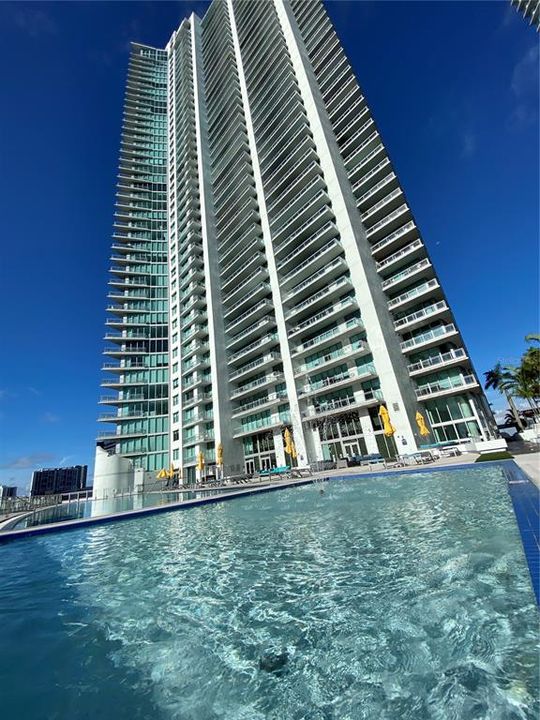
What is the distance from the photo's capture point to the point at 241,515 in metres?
11.9

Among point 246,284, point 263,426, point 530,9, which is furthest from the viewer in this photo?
point 246,284

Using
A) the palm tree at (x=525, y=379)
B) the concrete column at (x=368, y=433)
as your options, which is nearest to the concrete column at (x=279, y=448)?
the concrete column at (x=368, y=433)

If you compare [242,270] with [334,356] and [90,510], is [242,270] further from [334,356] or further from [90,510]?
[90,510]

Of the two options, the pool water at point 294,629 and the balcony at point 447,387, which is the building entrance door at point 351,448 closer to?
the balcony at point 447,387

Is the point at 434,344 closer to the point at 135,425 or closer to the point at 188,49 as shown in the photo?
the point at 135,425

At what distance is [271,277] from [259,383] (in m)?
12.7

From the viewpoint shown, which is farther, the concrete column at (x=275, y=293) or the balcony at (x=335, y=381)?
the concrete column at (x=275, y=293)

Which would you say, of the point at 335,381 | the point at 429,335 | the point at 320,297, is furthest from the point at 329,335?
the point at 429,335

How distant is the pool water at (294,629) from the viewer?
253 centimetres

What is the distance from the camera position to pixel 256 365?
121 feet

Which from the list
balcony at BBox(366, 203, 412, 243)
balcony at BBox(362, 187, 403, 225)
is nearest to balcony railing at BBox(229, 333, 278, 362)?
balcony at BBox(366, 203, 412, 243)

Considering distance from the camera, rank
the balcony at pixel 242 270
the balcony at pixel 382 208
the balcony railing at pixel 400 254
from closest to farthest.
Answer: the balcony railing at pixel 400 254, the balcony at pixel 382 208, the balcony at pixel 242 270

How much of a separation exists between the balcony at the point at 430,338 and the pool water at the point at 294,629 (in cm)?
1984

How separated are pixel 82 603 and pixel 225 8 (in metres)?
86.2
